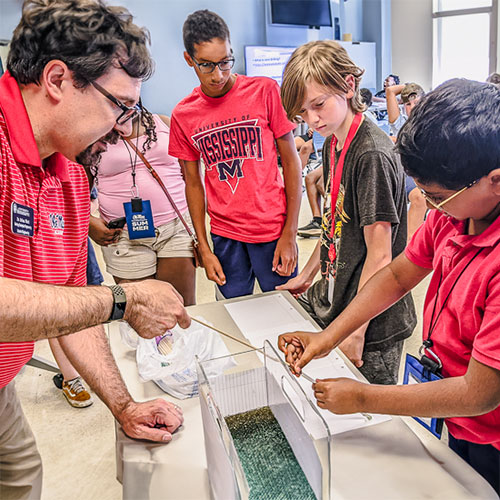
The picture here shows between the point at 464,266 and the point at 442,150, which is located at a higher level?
the point at 442,150

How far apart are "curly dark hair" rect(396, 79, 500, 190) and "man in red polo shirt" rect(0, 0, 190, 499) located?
0.54 m

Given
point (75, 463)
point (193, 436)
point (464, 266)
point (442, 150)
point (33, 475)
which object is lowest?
point (75, 463)

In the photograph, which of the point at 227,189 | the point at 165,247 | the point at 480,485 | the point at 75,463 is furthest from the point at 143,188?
the point at 480,485

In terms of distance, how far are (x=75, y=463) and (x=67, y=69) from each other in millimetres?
1547

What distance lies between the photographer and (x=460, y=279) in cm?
A: 89

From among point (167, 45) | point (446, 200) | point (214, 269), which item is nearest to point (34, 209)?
point (446, 200)

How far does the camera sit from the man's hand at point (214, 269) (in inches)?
77.5

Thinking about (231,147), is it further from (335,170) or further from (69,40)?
(69,40)

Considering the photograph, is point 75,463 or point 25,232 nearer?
point 25,232

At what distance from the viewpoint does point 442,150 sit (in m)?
0.80

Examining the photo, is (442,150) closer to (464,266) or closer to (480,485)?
(464,266)

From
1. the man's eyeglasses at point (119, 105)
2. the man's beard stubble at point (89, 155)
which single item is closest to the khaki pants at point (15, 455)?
the man's beard stubble at point (89, 155)

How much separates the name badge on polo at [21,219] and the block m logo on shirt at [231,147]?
100 cm

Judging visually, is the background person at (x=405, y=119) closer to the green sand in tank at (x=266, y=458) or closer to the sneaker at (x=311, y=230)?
the sneaker at (x=311, y=230)
